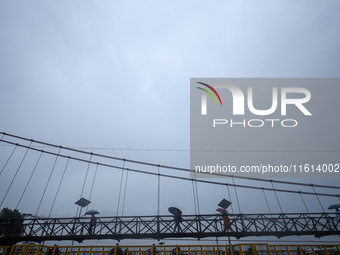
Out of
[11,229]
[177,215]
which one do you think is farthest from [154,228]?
[11,229]

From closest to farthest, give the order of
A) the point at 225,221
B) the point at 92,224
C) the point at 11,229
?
1. the point at 11,229
2. the point at 92,224
3. the point at 225,221

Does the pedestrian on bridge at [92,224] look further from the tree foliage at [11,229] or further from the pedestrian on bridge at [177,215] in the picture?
the pedestrian on bridge at [177,215]

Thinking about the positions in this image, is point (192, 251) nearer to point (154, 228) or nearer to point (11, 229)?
point (154, 228)

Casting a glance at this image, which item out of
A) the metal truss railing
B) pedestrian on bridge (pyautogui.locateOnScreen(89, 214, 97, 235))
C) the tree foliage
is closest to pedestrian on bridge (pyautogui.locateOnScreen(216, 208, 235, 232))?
the metal truss railing

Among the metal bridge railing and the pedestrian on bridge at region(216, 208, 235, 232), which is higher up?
the pedestrian on bridge at region(216, 208, 235, 232)

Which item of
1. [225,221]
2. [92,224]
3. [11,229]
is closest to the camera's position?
[11,229]

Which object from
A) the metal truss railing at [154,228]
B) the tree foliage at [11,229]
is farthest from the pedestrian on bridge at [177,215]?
the tree foliage at [11,229]

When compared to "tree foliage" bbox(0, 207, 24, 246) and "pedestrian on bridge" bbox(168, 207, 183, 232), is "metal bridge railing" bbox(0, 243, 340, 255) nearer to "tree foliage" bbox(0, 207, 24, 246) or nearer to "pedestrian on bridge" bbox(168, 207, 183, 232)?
"tree foliage" bbox(0, 207, 24, 246)

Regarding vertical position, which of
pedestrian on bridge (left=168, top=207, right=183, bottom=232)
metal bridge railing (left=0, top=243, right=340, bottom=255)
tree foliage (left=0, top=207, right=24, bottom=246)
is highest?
pedestrian on bridge (left=168, top=207, right=183, bottom=232)

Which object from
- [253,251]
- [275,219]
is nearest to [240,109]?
[275,219]

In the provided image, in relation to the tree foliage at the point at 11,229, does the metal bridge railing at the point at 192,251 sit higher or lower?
lower

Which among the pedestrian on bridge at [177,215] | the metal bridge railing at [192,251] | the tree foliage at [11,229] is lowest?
the metal bridge railing at [192,251]

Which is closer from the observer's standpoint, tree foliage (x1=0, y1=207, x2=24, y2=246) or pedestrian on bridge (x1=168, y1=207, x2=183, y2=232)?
tree foliage (x1=0, y1=207, x2=24, y2=246)

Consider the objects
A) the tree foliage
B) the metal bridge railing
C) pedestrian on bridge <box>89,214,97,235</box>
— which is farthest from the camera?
pedestrian on bridge <box>89,214,97,235</box>
